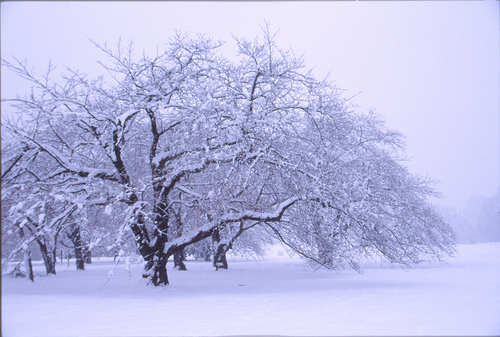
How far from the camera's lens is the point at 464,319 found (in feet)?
21.3

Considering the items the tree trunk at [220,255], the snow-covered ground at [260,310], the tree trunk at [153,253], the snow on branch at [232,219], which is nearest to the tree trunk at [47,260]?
the snow-covered ground at [260,310]

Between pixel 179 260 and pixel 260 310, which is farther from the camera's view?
pixel 179 260

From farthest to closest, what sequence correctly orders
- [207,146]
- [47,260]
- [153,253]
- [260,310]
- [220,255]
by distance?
[220,255], [47,260], [153,253], [207,146], [260,310]

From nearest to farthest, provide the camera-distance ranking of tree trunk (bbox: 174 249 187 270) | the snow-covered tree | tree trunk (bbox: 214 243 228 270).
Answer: the snow-covered tree → tree trunk (bbox: 214 243 228 270) → tree trunk (bbox: 174 249 187 270)

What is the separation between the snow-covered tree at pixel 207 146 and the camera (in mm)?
11219

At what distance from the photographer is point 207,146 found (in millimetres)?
11062

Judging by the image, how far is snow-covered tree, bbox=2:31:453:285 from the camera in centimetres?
1122

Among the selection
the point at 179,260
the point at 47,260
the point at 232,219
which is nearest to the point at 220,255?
the point at 179,260

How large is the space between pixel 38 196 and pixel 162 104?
400 centimetres

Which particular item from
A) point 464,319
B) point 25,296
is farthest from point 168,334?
point 25,296

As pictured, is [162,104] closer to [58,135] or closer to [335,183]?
[58,135]

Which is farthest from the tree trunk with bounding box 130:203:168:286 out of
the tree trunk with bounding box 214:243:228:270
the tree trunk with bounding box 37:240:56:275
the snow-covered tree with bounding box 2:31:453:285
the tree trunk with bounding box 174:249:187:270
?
the tree trunk with bounding box 174:249:187:270

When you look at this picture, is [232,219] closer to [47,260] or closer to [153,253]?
[153,253]

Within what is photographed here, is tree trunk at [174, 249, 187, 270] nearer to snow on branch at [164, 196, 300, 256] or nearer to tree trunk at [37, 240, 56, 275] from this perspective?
tree trunk at [37, 240, 56, 275]
